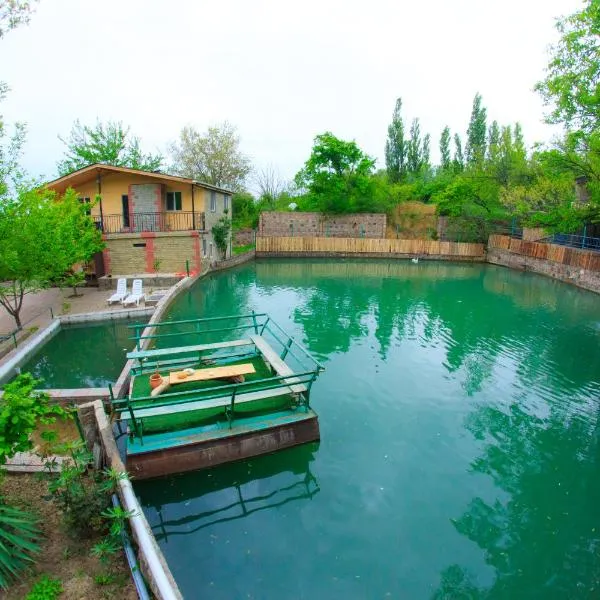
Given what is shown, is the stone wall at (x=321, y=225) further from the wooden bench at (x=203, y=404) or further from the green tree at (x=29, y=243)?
the wooden bench at (x=203, y=404)

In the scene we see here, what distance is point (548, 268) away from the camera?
98.7 feet

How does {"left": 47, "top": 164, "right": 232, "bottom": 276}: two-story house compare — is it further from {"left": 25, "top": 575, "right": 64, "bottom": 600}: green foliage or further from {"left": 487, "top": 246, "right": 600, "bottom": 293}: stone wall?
{"left": 487, "top": 246, "right": 600, "bottom": 293}: stone wall

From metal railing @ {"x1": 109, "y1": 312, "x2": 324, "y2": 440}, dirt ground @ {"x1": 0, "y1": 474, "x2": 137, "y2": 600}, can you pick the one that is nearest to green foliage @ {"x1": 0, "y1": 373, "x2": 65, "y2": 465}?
dirt ground @ {"x1": 0, "y1": 474, "x2": 137, "y2": 600}

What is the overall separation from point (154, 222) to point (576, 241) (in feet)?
99.1

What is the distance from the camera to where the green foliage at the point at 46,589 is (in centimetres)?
447

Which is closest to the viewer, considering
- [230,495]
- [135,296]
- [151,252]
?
[230,495]

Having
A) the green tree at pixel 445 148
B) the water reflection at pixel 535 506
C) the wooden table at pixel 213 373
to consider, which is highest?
the green tree at pixel 445 148

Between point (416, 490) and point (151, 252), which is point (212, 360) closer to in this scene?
point (416, 490)

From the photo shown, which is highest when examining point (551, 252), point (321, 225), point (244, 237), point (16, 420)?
point (321, 225)

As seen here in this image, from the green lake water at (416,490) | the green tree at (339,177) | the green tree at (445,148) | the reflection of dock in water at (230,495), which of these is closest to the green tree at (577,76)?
the green lake water at (416,490)

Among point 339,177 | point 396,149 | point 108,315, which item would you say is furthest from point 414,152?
point 108,315

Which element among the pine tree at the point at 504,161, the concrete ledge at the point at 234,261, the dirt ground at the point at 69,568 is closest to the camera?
the dirt ground at the point at 69,568

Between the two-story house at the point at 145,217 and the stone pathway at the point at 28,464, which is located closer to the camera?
the stone pathway at the point at 28,464

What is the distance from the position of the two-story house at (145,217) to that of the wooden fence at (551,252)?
2439cm
